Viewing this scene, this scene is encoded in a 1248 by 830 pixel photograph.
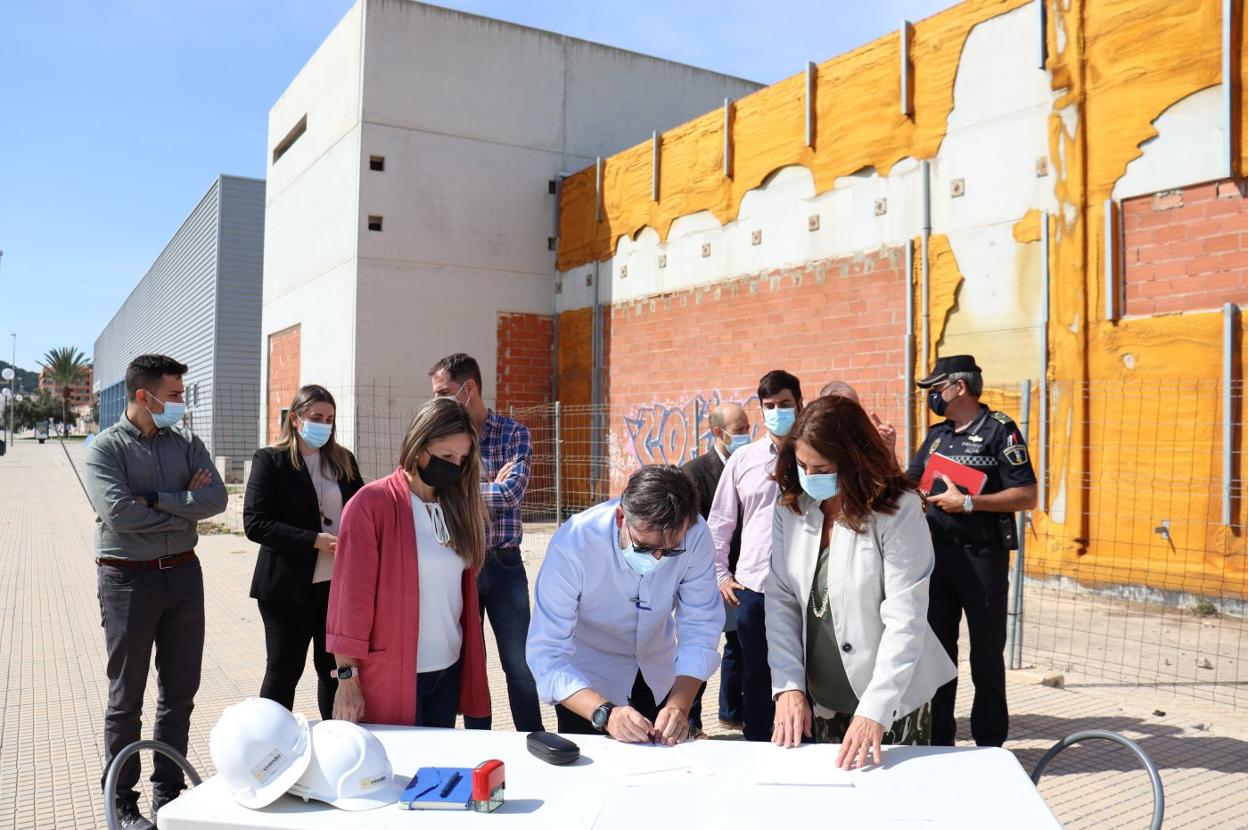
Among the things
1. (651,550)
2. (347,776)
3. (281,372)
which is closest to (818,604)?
(651,550)

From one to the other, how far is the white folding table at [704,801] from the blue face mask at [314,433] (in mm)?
2018

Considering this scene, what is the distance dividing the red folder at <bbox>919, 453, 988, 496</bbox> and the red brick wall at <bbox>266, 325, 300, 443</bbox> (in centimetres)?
1582

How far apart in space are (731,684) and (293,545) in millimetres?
2512

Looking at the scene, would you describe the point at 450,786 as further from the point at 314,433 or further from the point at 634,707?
the point at 314,433

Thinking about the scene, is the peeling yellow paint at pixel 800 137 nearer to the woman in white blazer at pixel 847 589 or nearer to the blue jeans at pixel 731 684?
the blue jeans at pixel 731 684

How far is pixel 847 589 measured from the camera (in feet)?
9.26

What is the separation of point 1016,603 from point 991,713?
223 centimetres

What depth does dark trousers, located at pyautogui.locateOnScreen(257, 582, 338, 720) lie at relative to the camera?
3.91m

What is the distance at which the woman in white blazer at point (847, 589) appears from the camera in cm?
274

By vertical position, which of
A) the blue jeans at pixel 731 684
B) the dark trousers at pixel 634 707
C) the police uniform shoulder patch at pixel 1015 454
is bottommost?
the blue jeans at pixel 731 684

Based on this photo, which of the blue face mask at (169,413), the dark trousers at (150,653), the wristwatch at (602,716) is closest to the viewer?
the wristwatch at (602,716)

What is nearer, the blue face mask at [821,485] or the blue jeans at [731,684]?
the blue face mask at [821,485]

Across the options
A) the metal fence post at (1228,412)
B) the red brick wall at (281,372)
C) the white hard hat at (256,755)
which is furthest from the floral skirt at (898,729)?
the red brick wall at (281,372)

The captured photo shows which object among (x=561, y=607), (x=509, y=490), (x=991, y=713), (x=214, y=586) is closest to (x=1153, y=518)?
(x=991, y=713)
